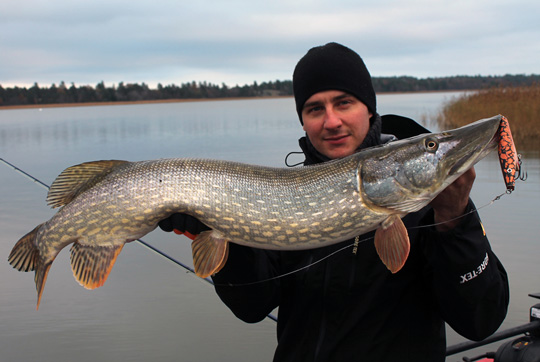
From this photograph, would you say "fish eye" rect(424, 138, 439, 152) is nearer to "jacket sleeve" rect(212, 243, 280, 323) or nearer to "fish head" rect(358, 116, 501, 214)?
"fish head" rect(358, 116, 501, 214)

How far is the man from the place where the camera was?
1.54m

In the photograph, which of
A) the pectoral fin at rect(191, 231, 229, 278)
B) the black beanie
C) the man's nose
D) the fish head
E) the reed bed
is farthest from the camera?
the reed bed

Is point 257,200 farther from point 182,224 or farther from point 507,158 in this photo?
point 507,158

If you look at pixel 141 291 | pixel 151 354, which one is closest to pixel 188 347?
pixel 151 354

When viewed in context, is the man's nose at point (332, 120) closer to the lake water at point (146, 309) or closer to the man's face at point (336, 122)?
the man's face at point (336, 122)

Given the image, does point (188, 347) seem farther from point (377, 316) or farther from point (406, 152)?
point (406, 152)

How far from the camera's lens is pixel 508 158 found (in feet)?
4.90

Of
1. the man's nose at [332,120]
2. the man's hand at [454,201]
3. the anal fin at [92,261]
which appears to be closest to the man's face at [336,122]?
the man's nose at [332,120]

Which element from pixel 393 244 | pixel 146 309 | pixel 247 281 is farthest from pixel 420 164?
pixel 146 309

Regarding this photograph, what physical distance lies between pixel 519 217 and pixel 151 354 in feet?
16.8

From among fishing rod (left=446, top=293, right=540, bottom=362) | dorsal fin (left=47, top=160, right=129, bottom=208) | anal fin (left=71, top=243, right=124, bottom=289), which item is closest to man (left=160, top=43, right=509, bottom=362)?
anal fin (left=71, top=243, right=124, bottom=289)

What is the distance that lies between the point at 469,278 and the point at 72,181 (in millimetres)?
1469

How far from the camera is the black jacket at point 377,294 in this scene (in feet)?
5.03

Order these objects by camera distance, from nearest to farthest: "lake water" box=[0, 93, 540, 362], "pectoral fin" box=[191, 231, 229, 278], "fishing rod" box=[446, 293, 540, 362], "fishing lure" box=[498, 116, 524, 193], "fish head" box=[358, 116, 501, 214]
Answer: "fishing lure" box=[498, 116, 524, 193] → "fish head" box=[358, 116, 501, 214] → "pectoral fin" box=[191, 231, 229, 278] → "fishing rod" box=[446, 293, 540, 362] → "lake water" box=[0, 93, 540, 362]
